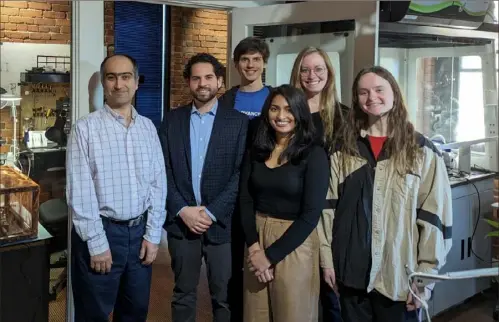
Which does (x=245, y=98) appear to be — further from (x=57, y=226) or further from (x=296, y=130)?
(x=57, y=226)

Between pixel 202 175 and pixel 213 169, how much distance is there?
5 centimetres

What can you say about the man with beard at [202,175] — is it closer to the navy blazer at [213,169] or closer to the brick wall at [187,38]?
the navy blazer at [213,169]

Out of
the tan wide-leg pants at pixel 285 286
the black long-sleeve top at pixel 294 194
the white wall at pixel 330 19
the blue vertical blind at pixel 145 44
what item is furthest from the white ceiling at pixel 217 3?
the blue vertical blind at pixel 145 44

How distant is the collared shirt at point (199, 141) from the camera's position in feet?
7.18

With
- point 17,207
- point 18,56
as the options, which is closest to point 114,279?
point 17,207

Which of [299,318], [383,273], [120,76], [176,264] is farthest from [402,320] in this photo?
[120,76]

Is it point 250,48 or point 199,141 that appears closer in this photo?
point 199,141

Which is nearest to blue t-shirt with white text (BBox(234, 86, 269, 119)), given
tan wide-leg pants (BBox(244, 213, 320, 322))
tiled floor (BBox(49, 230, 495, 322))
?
tan wide-leg pants (BBox(244, 213, 320, 322))

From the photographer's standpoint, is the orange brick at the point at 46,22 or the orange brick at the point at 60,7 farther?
the orange brick at the point at 46,22

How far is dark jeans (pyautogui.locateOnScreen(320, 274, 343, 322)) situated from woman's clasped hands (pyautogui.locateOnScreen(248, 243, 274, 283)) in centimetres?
37

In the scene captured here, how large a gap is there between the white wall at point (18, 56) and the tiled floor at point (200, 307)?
1116 millimetres

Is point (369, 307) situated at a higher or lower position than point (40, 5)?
lower

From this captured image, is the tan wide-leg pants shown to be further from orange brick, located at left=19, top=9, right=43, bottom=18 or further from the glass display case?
orange brick, located at left=19, top=9, right=43, bottom=18

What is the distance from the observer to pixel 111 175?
6.77ft
